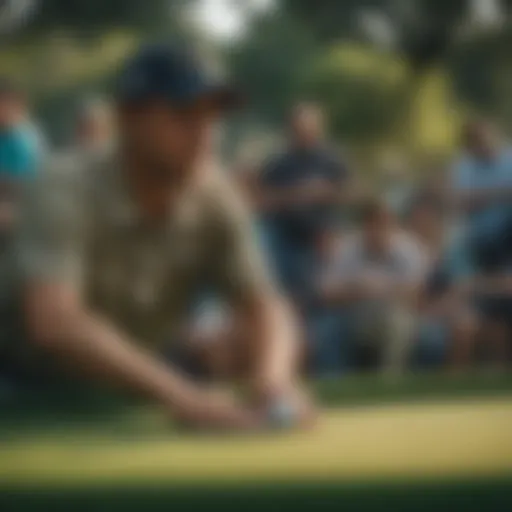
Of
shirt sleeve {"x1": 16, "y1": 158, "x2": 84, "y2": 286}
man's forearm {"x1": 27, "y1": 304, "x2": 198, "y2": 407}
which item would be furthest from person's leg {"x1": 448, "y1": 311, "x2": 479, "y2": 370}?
shirt sleeve {"x1": 16, "y1": 158, "x2": 84, "y2": 286}

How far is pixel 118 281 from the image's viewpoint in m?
1.31

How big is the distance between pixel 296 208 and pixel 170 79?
167 mm

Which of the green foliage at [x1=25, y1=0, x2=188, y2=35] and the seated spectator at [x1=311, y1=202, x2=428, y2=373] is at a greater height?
the green foliage at [x1=25, y1=0, x2=188, y2=35]

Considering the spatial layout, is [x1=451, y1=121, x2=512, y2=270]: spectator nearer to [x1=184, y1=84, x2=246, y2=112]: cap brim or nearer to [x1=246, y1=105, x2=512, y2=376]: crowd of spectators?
[x1=246, y1=105, x2=512, y2=376]: crowd of spectators

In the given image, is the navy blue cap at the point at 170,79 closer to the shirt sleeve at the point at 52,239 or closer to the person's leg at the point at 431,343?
the shirt sleeve at the point at 52,239

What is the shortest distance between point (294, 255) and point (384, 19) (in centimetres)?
24

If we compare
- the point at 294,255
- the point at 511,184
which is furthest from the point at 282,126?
the point at 511,184

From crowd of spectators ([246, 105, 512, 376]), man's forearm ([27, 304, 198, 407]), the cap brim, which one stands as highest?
the cap brim

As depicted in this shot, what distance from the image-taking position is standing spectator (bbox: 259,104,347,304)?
4.33ft

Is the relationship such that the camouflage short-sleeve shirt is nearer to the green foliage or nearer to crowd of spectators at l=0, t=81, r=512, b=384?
crowd of spectators at l=0, t=81, r=512, b=384

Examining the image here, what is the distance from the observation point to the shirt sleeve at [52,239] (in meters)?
1.30

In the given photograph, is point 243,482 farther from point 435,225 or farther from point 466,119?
point 466,119

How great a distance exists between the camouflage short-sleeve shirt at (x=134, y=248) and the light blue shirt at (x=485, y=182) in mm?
201

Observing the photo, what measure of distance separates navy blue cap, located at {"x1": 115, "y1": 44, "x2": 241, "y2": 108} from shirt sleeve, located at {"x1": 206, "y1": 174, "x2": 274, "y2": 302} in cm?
9
